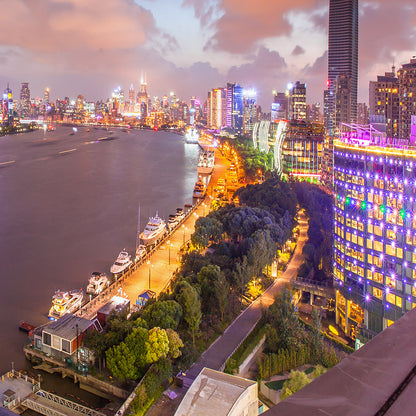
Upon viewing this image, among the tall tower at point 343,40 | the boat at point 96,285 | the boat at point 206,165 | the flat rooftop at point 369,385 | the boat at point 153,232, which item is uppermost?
the tall tower at point 343,40

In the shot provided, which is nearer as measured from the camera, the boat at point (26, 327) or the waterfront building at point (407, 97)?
the boat at point (26, 327)

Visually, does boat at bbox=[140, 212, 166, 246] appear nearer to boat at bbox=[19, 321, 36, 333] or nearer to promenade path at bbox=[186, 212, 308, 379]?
promenade path at bbox=[186, 212, 308, 379]

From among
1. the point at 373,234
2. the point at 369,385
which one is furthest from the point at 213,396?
the point at 373,234

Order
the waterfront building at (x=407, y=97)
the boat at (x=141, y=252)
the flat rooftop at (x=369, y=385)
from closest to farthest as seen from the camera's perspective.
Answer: the flat rooftop at (x=369, y=385) < the boat at (x=141, y=252) < the waterfront building at (x=407, y=97)

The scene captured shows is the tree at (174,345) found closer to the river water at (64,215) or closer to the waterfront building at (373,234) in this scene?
the river water at (64,215)

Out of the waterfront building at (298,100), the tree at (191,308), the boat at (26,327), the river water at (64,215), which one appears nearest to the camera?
the tree at (191,308)

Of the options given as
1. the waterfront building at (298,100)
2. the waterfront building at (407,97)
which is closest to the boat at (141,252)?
the waterfront building at (407,97)

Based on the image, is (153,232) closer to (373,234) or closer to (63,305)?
(63,305)

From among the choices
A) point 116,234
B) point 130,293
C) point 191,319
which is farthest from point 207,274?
point 116,234
